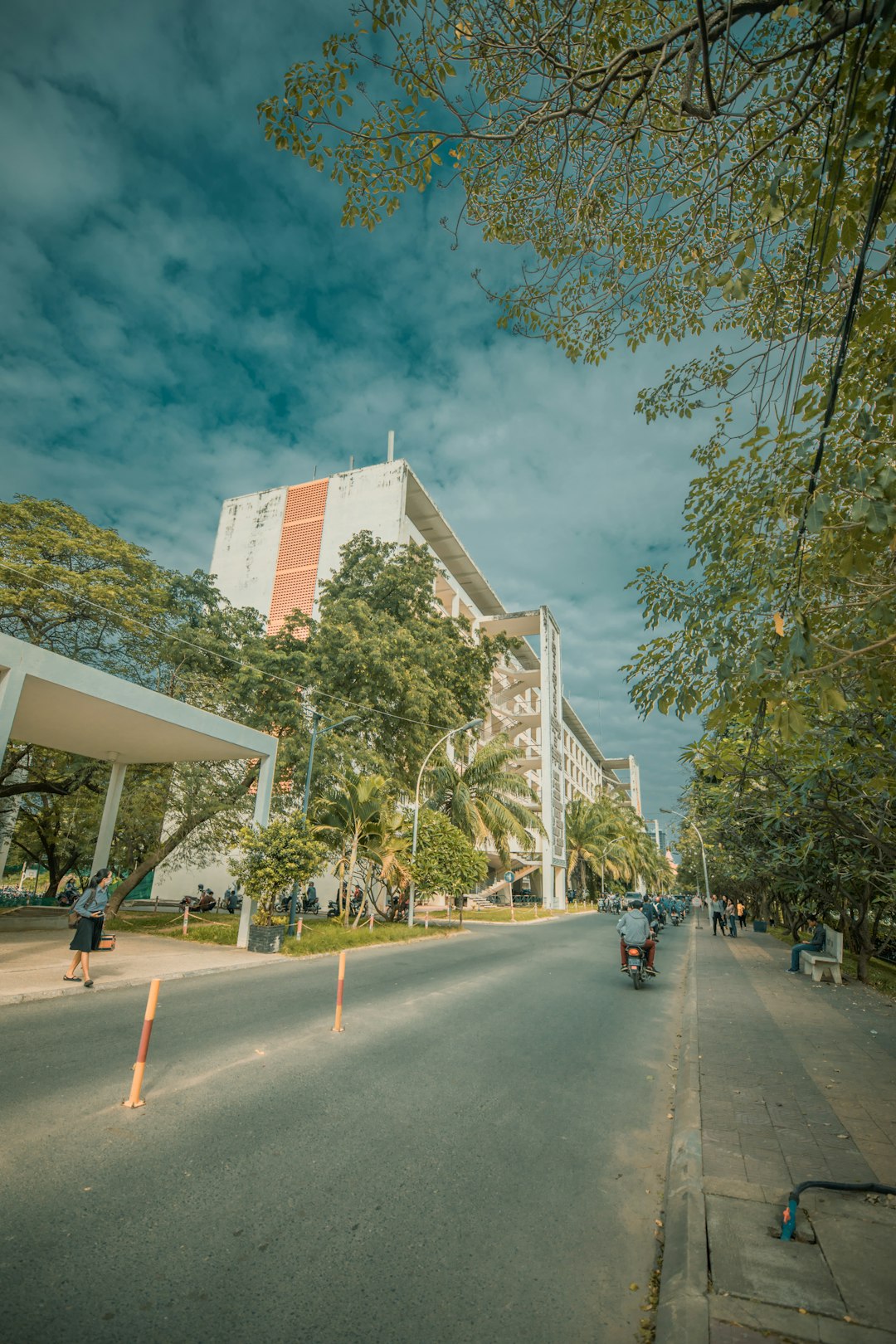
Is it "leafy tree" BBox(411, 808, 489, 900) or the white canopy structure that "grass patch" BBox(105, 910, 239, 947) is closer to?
the white canopy structure

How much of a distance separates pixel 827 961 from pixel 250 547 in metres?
42.6

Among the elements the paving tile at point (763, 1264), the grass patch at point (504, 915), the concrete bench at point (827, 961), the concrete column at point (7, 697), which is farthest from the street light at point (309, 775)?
the grass patch at point (504, 915)

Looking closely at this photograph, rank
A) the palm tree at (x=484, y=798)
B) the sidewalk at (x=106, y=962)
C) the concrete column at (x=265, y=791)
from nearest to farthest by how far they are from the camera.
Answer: the sidewalk at (x=106, y=962) < the concrete column at (x=265, y=791) < the palm tree at (x=484, y=798)

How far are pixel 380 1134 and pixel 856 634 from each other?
5.27 meters

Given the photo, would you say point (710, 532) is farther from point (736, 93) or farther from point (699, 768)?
point (699, 768)

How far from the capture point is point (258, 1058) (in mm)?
6746

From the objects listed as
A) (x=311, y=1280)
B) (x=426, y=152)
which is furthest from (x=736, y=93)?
(x=311, y=1280)

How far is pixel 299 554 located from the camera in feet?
147

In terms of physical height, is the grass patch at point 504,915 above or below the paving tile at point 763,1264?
above

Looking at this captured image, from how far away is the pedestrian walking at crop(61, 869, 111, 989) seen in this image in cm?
1046

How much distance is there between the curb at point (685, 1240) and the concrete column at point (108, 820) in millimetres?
16697

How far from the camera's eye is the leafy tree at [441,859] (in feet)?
80.4

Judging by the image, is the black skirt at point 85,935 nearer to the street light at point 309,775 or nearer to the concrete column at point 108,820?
the street light at point 309,775

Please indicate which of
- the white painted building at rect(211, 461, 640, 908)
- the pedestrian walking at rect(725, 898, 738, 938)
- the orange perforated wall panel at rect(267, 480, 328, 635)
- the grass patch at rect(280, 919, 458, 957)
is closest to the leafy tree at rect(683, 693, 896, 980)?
the pedestrian walking at rect(725, 898, 738, 938)
